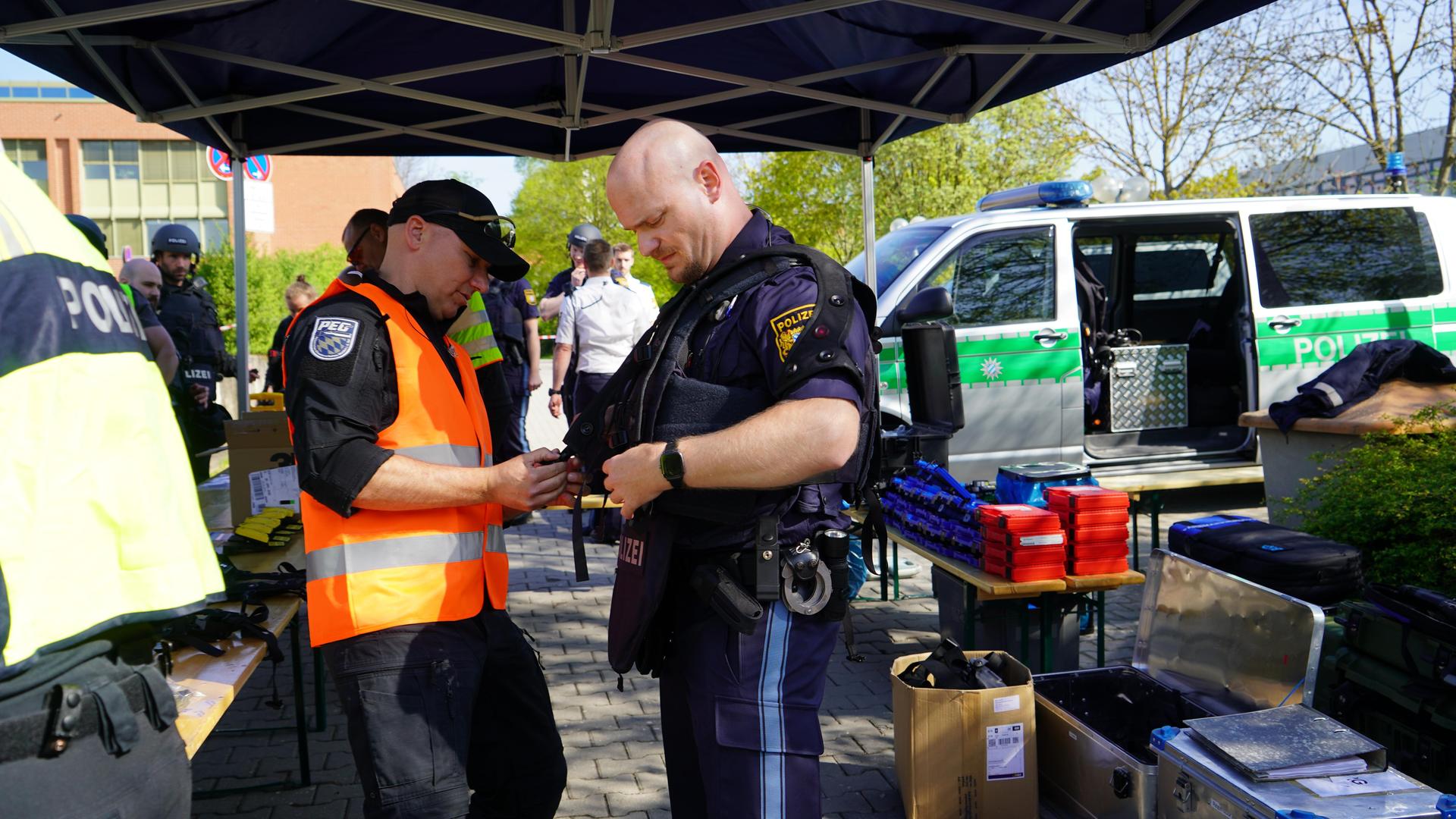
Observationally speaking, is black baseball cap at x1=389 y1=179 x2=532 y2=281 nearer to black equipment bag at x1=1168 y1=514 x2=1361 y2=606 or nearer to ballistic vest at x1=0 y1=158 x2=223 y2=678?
ballistic vest at x1=0 y1=158 x2=223 y2=678

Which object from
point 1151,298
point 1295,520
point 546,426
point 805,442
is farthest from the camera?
point 546,426

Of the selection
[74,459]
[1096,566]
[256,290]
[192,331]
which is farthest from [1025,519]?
[256,290]

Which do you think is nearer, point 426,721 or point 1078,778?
point 426,721

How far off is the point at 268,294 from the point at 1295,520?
26.5 meters

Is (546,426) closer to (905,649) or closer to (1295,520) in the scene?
(905,649)

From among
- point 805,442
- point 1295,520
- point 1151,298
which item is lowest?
point 1295,520

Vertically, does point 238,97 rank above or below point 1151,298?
above

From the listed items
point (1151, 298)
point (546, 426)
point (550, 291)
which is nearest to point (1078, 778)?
point (1151, 298)

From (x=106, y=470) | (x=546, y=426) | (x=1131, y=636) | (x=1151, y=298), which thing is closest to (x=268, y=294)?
(x=546, y=426)

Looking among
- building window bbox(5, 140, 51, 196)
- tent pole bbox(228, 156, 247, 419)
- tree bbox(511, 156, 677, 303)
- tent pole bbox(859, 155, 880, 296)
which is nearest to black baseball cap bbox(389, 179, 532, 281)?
tent pole bbox(859, 155, 880, 296)

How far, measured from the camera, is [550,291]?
370 inches

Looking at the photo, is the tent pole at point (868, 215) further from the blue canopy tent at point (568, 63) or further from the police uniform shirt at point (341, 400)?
the police uniform shirt at point (341, 400)

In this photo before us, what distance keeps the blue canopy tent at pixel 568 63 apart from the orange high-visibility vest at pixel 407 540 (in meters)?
1.65

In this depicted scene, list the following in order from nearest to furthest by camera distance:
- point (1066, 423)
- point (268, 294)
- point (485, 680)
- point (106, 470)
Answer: point (106, 470) < point (485, 680) < point (1066, 423) < point (268, 294)
